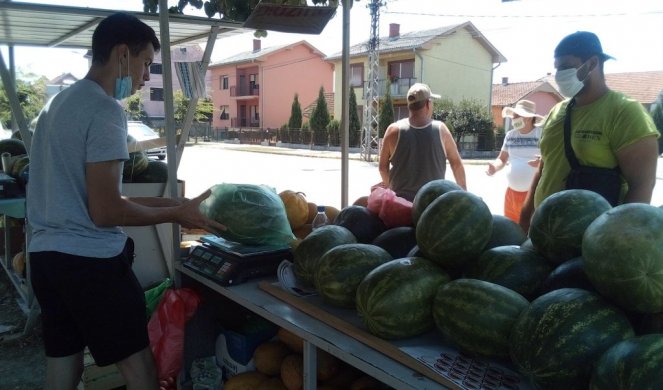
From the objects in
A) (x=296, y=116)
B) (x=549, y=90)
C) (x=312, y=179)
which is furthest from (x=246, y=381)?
(x=549, y=90)

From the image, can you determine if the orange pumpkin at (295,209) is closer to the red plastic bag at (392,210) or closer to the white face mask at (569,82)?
the red plastic bag at (392,210)

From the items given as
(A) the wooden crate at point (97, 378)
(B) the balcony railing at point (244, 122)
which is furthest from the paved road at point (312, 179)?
(B) the balcony railing at point (244, 122)

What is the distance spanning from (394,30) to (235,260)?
1413 inches

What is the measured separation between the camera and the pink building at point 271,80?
43.2 m

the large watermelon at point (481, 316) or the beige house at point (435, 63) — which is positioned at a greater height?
the beige house at point (435, 63)

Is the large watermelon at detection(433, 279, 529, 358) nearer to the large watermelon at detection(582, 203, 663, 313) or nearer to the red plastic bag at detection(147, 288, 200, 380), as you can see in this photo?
the large watermelon at detection(582, 203, 663, 313)

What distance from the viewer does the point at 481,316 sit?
4.48 feet

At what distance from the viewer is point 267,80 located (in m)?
43.3

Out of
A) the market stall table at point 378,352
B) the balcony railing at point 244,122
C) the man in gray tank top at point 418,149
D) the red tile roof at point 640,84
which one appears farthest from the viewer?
the balcony railing at point 244,122

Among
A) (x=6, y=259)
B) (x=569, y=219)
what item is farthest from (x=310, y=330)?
(x=6, y=259)

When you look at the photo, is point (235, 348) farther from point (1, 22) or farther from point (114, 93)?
point (1, 22)

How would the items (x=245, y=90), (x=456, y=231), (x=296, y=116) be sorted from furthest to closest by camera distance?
1. (x=245, y=90)
2. (x=296, y=116)
3. (x=456, y=231)

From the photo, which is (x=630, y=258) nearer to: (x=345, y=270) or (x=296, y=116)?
(x=345, y=270)

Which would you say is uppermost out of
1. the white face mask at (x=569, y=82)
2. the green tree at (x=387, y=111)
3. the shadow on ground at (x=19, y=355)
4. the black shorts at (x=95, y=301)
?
the green tree at (x=387, y=111)
